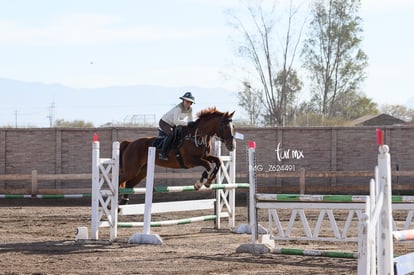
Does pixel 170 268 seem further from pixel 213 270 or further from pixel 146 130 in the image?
pixel 146 130

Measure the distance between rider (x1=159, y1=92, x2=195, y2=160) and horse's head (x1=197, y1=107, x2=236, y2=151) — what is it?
10.3 inches

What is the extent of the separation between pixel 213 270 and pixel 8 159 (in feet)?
61.4

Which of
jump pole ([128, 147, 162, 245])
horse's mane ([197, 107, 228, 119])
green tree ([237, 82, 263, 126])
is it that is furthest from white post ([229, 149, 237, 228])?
green tree ([237, 82, 263, 126])

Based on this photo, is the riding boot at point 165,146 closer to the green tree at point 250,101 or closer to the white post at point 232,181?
the white post at point 232,181

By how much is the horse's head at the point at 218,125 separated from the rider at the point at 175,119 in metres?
0.26

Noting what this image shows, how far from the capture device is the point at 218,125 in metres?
14.5

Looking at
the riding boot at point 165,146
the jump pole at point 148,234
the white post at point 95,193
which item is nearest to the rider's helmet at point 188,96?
the riding boot at point 165,146

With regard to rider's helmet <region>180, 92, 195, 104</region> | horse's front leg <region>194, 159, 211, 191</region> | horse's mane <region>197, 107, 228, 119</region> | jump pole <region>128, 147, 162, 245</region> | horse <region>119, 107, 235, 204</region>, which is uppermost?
rider's helmet <region>180, 92, 195, 104</region>

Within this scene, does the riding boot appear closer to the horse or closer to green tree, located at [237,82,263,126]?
the horse

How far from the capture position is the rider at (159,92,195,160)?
589 inches

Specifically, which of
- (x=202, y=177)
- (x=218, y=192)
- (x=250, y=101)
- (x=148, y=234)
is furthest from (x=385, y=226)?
(x=250, y=101)

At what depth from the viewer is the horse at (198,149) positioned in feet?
47.2

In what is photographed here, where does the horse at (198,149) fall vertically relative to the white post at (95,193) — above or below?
above

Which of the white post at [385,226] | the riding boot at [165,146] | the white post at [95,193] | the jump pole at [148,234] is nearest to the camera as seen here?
the white post at [385,226]
